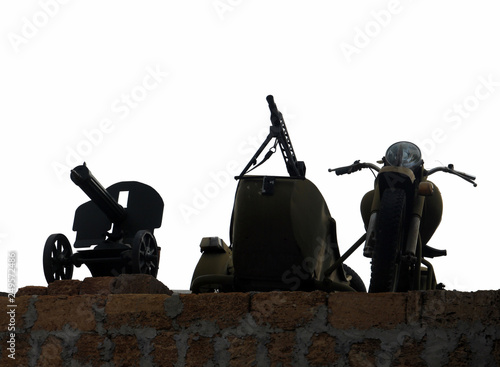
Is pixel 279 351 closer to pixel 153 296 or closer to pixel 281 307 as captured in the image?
pixel 281 307

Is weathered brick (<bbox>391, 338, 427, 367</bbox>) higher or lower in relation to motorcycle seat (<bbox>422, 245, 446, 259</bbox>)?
lower

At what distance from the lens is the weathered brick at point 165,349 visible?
4.21 m

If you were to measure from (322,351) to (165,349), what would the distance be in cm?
92

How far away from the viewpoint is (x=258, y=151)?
17.8ft

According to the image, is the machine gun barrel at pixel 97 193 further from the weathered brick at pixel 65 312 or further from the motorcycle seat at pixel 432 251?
the motorcycle seat at pixel 432 251

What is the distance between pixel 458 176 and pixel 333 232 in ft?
3.64

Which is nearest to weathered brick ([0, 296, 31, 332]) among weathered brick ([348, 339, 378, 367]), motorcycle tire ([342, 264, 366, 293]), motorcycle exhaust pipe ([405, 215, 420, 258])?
weathered brick ([348, 339, 378, 367])

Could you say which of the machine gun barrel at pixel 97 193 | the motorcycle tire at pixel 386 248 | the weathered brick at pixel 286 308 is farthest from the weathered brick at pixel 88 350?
the machine gun barrel at pixel 97 193

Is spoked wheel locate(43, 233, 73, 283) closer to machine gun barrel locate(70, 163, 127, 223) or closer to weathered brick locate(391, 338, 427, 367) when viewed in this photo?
machine gun barrel locate(70, 163, 127, 223)

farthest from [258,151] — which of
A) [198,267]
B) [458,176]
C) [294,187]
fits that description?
[458,176]

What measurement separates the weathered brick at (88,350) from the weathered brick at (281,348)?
1.07 m

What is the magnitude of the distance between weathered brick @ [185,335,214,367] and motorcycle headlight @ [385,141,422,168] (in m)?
1.88

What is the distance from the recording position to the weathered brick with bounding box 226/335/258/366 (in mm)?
4066

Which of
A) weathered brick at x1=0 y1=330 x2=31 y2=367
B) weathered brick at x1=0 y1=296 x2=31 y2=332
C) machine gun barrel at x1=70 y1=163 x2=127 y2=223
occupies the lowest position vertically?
weathered brick at x1=0 y1=330 x2=31 y2=367
